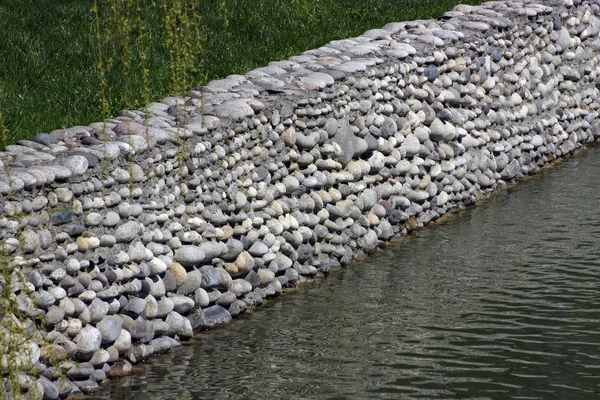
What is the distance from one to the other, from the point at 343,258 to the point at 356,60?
207 centimetres

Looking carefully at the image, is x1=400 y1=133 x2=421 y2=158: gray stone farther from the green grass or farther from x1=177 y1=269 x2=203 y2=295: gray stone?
x1=177 y1=269 x2=203 y2=295: gray stone

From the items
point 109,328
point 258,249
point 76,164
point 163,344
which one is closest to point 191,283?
point 163,344

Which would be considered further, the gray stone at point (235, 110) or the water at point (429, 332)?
the gray stone at point (235, 110)

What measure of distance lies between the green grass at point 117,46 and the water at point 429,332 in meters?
2.07

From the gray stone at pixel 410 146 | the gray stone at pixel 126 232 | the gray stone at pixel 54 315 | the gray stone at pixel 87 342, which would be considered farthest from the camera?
the gray stone at pixel 410 146

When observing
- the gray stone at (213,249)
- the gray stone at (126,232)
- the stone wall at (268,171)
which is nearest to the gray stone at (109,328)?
the stone wall at (268,171)

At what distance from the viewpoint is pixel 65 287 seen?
694cm

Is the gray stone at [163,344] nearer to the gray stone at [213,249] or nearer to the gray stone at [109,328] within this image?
the gray stone at [109,328]

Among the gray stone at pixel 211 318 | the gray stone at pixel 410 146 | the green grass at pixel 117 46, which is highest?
the green grass at pixel 117 46

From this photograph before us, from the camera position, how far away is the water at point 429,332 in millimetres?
6770

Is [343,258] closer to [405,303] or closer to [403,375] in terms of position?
[405,303]

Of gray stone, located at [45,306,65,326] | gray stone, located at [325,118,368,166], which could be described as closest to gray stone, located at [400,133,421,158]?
gray stone, located at [325,118,368,166]

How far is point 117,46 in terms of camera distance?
32.4ft

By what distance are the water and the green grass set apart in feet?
6.80
